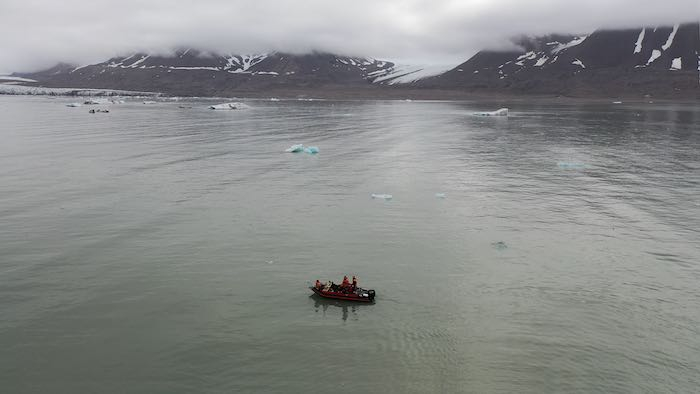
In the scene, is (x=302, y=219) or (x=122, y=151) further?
(x=122, y=151)

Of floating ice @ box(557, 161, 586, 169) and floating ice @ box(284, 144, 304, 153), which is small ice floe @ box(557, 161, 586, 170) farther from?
floating ice @ box(284, 144, 304, 153)

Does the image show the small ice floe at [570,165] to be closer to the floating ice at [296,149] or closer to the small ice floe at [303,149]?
the small ice floe at [303,149]

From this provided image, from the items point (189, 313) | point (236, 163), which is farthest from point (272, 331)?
point (236, 163)

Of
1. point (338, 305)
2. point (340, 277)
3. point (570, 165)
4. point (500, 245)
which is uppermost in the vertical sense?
point (570, 165)

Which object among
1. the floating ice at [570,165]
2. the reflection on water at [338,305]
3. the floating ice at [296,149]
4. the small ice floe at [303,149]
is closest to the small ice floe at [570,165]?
the floating ice at [570,165]

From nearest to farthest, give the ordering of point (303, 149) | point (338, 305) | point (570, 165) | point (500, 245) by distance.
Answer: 1. point (338, 305)
2. point (500, 245)
3. point (570, 165)
4. point (303, 149)

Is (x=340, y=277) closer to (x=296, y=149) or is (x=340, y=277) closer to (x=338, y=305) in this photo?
(x=338, y=305)

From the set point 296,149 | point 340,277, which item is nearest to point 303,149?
point 296,149

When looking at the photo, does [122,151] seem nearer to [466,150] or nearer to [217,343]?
[466,150]

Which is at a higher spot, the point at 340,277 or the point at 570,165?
the point at 570,165
